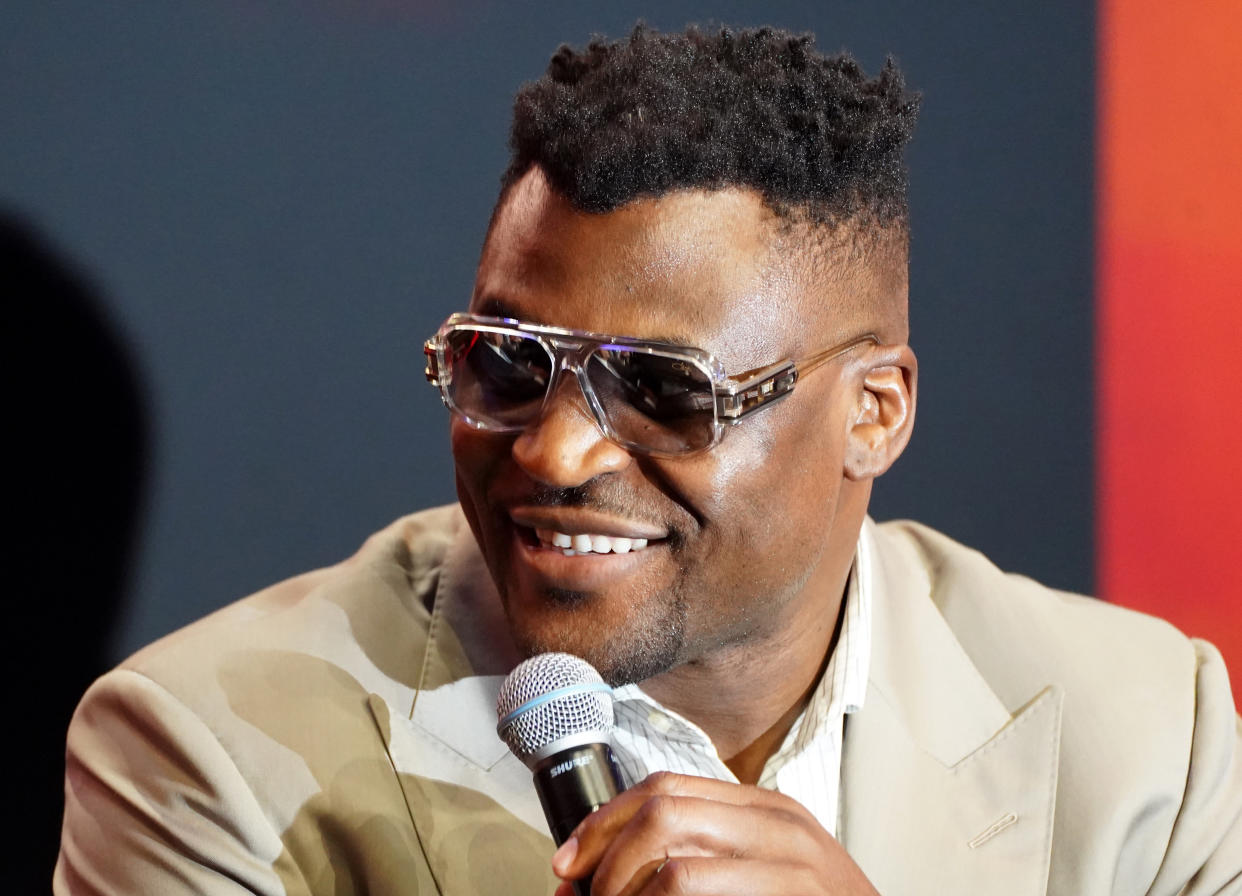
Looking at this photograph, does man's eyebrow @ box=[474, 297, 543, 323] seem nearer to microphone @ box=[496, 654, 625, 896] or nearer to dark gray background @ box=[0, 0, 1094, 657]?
microphone @ box=[496, 654, 625, 896]

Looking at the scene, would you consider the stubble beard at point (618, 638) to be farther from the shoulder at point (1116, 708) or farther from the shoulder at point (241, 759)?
the shoulder at point (1116, 708)

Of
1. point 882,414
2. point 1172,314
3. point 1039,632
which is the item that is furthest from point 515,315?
point 1172,314

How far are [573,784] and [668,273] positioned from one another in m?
0.65

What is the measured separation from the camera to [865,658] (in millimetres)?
2094

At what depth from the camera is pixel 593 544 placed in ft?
5.52

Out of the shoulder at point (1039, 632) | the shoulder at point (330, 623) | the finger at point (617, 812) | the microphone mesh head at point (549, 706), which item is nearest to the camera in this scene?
the finger at point (617, 812)

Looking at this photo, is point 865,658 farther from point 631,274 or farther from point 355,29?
point 355,29

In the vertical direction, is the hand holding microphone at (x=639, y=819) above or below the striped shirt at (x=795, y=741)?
above

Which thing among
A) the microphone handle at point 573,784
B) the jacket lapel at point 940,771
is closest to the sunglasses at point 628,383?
the microphone handle at point 573,784

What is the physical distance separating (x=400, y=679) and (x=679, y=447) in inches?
22.3

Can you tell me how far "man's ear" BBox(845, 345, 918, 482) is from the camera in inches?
74.4

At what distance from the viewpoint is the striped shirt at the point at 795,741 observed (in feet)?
6.46

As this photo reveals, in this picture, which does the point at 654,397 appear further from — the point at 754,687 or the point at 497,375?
the point at 754,687

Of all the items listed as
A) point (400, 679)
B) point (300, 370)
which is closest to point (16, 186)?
point (300, 370)
